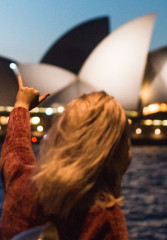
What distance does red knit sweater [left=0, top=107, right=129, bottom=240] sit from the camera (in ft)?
2.77

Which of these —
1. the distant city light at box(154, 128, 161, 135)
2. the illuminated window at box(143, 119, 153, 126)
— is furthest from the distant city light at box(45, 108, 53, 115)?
the distant city light at box(154, 128, 161, 135)

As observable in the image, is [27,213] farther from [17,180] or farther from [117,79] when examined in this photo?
[117,79]

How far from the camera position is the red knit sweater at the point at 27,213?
844 mm

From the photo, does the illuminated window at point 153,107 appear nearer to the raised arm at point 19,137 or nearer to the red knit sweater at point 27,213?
the raised arm at point 19,137

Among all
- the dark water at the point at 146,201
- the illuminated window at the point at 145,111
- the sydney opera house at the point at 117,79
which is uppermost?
the sydney opera house at the point at 117,79

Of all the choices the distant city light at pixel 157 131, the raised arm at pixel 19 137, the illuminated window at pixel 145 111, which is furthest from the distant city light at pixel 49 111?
the raised arm at pixel 19 137

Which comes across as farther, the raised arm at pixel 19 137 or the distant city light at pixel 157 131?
the distant city light at pixel 157 131

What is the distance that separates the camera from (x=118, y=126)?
87 cm

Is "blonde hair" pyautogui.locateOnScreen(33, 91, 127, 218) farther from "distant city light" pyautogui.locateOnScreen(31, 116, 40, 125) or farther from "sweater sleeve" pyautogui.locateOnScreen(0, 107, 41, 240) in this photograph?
"distant city light" pyautogui.locateOnScreen(31, 116, 40, 125)

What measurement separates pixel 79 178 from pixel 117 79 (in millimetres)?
29219

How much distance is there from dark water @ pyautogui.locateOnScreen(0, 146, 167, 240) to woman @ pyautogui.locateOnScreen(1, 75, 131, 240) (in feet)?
15.2

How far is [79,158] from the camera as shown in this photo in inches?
33.0

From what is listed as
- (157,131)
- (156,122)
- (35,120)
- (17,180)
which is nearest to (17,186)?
(17,180)

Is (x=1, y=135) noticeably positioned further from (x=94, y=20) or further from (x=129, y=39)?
(x=94, y=20)
